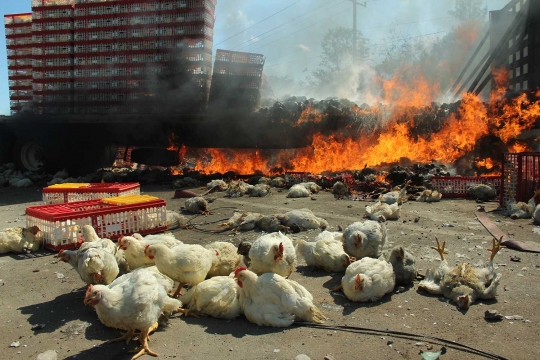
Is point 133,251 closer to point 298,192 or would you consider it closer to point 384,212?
A: point 384,212

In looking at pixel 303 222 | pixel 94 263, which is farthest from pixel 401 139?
pixel 94 263

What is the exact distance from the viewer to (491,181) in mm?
12312

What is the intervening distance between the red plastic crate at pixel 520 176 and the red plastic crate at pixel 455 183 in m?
1.73

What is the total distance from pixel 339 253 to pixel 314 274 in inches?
18.2

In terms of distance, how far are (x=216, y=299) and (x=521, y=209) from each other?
774 cm

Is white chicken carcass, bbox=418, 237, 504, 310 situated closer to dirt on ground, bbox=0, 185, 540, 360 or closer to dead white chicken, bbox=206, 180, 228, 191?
dirt on ground, bbox=0, 185, 540, 360

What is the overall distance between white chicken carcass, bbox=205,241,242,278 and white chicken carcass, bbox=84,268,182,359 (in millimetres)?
1278

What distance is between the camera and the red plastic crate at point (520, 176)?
9852 millimetres

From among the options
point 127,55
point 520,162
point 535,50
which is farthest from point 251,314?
point 127,55

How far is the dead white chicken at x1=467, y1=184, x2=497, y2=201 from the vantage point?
11.6 m

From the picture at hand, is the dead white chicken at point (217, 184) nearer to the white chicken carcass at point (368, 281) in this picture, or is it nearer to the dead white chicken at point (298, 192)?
A: the dead white chicken at point (298, 192)

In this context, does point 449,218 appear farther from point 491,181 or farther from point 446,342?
point 446,342

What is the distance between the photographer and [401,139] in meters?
16.6

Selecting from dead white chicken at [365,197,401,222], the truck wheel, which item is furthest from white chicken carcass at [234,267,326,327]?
the truck wheel
